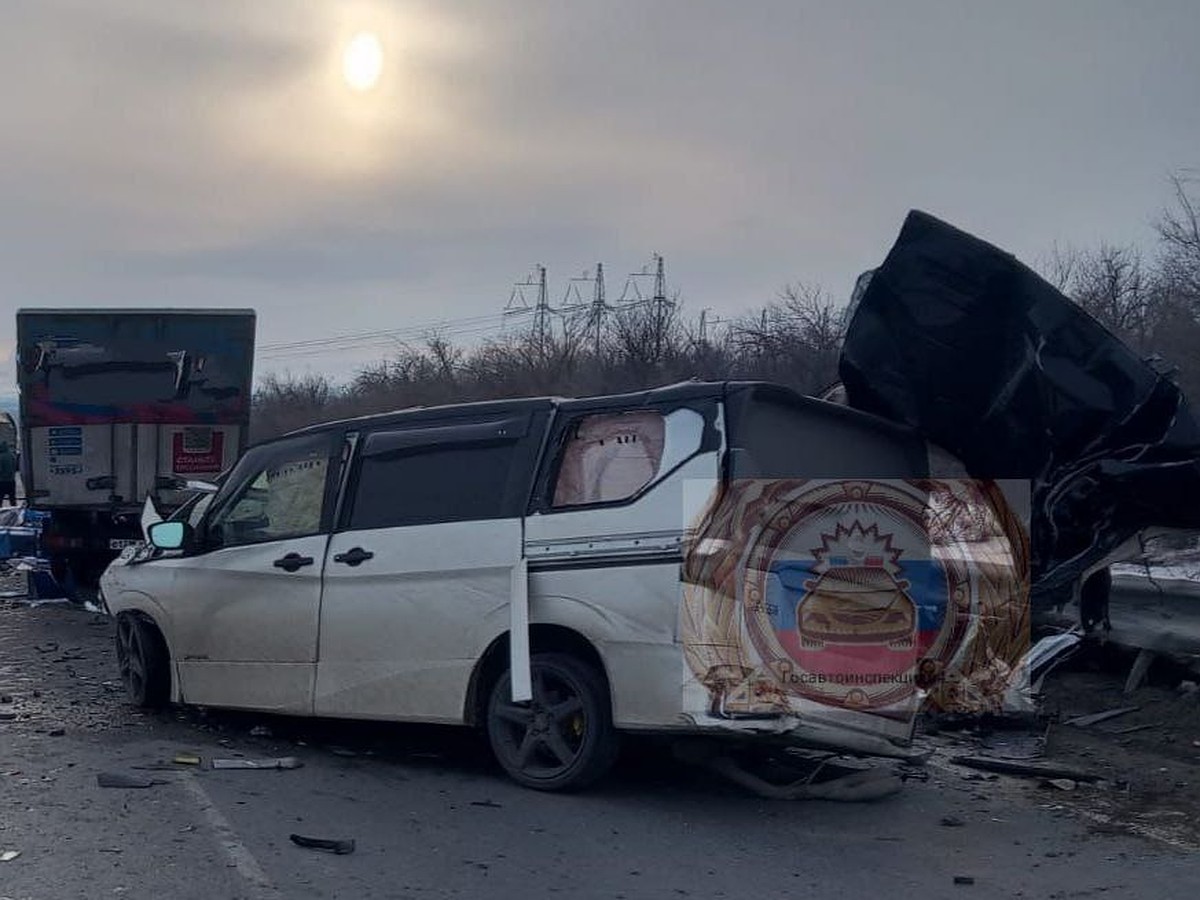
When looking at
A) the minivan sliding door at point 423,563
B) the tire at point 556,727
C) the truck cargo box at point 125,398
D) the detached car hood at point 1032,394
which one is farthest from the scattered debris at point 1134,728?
the truck cargo box at point 125,398

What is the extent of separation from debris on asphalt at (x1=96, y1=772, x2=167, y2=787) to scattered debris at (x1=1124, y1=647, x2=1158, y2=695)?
19.1 feet

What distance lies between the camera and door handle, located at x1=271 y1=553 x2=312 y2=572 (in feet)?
25.3

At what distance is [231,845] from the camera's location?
19.5 ft

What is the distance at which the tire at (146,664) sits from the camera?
8.74 meters

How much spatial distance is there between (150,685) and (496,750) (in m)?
2.90

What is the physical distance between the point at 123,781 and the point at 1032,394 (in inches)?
198

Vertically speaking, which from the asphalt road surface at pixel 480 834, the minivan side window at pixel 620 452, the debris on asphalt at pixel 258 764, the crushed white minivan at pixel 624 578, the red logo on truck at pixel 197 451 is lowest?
the asphalt road surface at pixel 480 834

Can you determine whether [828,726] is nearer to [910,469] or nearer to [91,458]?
[910,469]

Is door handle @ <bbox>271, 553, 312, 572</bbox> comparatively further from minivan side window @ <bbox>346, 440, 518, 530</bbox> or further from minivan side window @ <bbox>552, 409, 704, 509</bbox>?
minivan side window @ <bbox>552, 409, 704, 509</bbox>

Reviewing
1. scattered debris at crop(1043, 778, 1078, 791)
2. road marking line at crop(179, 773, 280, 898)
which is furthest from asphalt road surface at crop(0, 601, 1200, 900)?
scattered debris at crop(1043, 778, 1078, 791)

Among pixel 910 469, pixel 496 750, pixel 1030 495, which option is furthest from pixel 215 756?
pixel 1030 495

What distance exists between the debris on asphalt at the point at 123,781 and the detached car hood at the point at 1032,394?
13.8 feet

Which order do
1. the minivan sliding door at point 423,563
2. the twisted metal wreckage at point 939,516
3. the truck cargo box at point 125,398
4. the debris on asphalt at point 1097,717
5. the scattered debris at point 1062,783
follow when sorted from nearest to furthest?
the twisted metal wreckage at point 939,516
the minivan sliding door at point 423,563
the scattered debris at point 1062,783
the debris on asphalt at point 1097,717
the truck cargo box at point 125,398

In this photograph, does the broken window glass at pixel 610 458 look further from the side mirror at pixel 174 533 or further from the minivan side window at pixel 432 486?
the side mirror at pixel 174 533
